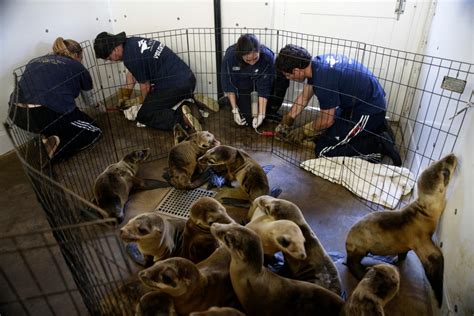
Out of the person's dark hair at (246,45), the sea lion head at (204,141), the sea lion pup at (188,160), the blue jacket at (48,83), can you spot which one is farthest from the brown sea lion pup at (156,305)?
the person's dark hair at (246,45)

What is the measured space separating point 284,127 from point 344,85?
94 centimetres

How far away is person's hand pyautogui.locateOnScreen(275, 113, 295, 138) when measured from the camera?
4.47 meters

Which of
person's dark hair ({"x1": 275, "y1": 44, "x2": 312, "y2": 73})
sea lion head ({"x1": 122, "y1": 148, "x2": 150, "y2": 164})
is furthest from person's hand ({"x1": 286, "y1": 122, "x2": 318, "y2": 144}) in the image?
sea lion head ({"x1": 122, "y1": 148, "x2": 150, "y2": 164})

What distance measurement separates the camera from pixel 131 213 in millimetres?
3336

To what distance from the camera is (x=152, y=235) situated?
237cm

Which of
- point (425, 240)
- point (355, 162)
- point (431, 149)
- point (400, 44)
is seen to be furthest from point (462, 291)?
point (400, 44)

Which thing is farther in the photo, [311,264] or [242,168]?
[242,168]

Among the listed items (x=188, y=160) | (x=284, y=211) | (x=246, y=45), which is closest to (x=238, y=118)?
(x=246, y=45)

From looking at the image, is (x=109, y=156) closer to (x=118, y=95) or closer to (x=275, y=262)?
(x=118, y=95)

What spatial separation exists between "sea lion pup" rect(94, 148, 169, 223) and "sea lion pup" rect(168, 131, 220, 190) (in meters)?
0.22

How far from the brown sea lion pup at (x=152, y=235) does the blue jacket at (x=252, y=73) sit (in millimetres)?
2480

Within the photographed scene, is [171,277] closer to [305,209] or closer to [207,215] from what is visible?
[207,215]

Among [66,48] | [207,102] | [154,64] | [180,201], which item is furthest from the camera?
[207,102]

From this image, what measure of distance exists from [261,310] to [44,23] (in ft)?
14.1
